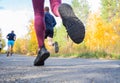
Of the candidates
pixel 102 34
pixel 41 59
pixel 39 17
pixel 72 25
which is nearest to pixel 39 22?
pixel 39 17

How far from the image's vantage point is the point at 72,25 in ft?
12.6

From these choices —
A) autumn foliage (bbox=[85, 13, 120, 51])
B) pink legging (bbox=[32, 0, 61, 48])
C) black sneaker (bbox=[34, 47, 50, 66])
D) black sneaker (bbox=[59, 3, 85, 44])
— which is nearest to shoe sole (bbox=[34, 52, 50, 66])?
black sneaker (bbox=[34, 47, 50, 66])

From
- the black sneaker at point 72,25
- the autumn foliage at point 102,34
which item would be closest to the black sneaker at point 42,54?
the black sneaker at point 72,25

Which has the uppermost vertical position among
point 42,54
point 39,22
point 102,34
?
point 39,22

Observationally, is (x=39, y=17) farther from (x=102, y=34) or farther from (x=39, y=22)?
(x=102, y=34)

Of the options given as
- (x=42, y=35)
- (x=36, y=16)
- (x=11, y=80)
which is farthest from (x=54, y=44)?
(x=11, y=80)

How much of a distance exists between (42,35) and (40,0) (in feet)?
3.86

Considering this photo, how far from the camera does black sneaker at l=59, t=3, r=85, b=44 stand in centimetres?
377

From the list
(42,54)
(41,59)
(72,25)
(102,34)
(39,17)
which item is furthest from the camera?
(102,34)

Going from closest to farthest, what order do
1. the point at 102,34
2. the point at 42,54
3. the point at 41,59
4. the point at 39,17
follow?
the point at 39,17 → the point at 42,54 → the point at 41,59 → the point at 102,34

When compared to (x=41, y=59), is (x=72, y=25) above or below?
above

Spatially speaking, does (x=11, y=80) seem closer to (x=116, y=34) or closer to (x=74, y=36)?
(x=74, y=36)

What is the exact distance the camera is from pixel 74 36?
378 cm

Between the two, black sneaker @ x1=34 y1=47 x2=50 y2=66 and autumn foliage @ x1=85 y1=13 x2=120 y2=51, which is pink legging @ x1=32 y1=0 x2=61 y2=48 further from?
autumn foliage @ x1=85 y1=13 x2=120 y2=51
